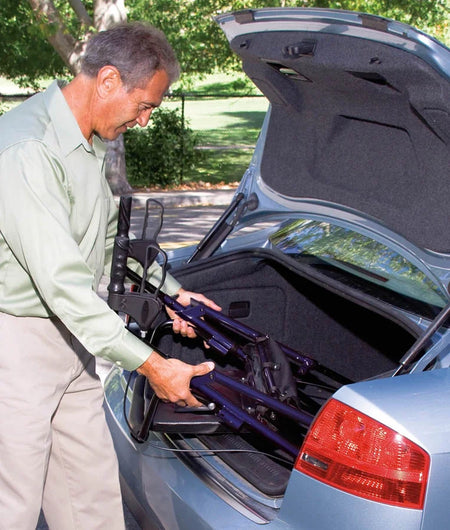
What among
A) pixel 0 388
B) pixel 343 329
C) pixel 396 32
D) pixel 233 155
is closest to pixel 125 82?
pixel 396 32

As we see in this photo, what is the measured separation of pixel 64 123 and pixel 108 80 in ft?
0.61

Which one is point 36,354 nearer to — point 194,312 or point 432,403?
point 194,312

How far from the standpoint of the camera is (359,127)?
333 cm

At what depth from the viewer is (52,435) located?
291 cm

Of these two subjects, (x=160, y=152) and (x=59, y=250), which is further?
(x=160, y=152)

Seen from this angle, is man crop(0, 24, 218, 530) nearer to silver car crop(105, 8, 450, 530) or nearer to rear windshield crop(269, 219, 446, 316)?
silver car crop(105, 8, 450, 530)

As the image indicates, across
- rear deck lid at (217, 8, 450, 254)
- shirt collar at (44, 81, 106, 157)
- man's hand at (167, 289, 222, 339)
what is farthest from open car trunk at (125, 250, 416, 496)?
shirt collar at (44, 81, 106, 157)

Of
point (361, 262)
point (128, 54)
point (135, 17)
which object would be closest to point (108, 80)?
point (128, 54)

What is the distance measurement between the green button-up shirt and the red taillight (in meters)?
0.60

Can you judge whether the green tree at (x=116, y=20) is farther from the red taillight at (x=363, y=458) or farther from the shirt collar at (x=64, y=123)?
the red taillight at (x=363, y=458)

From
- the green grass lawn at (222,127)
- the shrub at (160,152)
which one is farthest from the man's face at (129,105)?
the green grass lawn at (222,127)

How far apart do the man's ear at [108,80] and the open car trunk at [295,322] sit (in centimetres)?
107

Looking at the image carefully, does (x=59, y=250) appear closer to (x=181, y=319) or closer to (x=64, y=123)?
(x=64, y=123)

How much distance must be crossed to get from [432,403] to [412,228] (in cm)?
89
